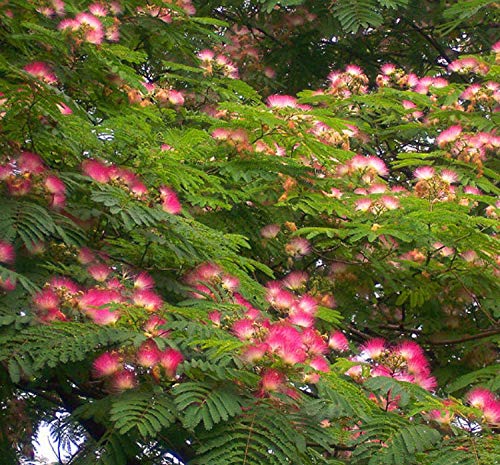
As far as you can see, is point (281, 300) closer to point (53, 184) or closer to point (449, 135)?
point (53, 184)

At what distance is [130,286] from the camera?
13.4ft

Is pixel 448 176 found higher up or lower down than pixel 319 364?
higher up

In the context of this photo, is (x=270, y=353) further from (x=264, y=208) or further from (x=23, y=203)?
(x=264, y=208)

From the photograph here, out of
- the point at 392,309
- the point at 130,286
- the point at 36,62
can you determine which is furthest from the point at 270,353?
the point at 392,309

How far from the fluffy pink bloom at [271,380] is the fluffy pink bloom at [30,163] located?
1362mm

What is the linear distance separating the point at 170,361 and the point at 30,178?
110 centimetres

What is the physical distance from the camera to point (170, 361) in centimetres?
348

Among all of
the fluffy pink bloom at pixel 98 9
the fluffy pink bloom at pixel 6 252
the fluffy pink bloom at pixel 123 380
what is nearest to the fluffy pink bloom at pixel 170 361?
the fluffy pink bloom at pixel 123 380

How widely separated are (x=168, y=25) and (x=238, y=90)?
0.62 m

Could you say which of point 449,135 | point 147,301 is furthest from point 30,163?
point 449,135

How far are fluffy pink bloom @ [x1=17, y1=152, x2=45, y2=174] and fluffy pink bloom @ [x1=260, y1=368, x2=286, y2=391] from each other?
1.36 meters

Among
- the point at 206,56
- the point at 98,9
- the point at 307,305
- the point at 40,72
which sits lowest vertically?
the point at 307,305

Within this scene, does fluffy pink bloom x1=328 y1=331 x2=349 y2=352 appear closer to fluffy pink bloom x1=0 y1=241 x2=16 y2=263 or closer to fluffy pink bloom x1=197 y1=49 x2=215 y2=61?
fluffy pink bloom x1=0 y1=241 x2=16 y2=263

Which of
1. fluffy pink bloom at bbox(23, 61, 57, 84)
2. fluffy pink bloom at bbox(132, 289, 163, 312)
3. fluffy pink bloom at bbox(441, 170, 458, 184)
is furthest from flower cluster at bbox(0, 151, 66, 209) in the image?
fluffy pink bloom at bbox(441, 170, 458, 184)
